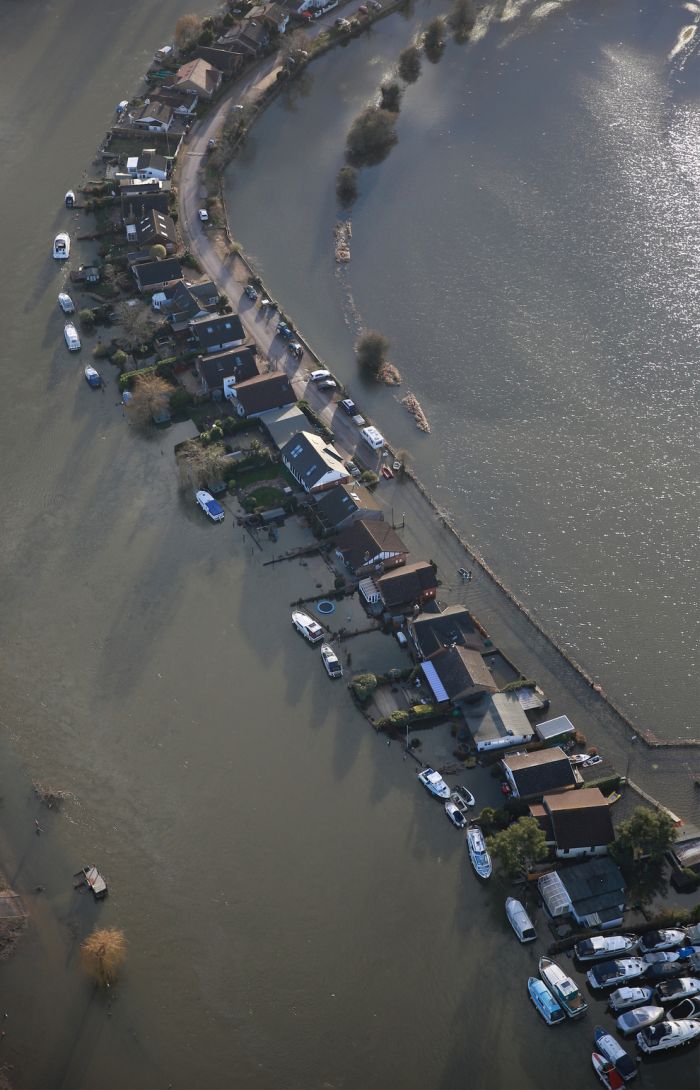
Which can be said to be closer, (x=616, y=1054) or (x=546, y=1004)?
(x=616, y=1054)

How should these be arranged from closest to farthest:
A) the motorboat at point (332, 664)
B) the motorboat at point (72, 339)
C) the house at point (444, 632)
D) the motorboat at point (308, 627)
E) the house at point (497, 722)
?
the house at point (497, 722), the motorboat at point (332, 664), the house at point (444, 632), the motorboat at point (308, 627), the motorboat at point (72, 339)

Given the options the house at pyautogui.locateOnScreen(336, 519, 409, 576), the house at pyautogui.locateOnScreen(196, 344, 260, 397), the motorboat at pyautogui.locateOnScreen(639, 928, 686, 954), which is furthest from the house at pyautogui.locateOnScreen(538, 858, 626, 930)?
the house at pyautogui.locateOnScreen(196, 344, 260, 397)

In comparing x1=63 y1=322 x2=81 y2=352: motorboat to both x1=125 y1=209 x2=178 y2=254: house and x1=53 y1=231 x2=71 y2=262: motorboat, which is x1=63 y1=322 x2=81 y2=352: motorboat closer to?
x1=53 y1=231 x2=71 y2=262: motorboat

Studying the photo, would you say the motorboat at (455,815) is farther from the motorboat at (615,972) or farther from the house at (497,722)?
the motorboat at (615,972)

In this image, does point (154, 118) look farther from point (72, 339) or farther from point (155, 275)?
point (72, 339)

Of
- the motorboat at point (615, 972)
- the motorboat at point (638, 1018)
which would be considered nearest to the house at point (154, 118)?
the motorboat at point (615, 972)

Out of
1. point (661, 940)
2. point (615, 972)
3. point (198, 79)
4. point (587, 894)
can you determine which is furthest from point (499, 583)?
point (198, 79)
